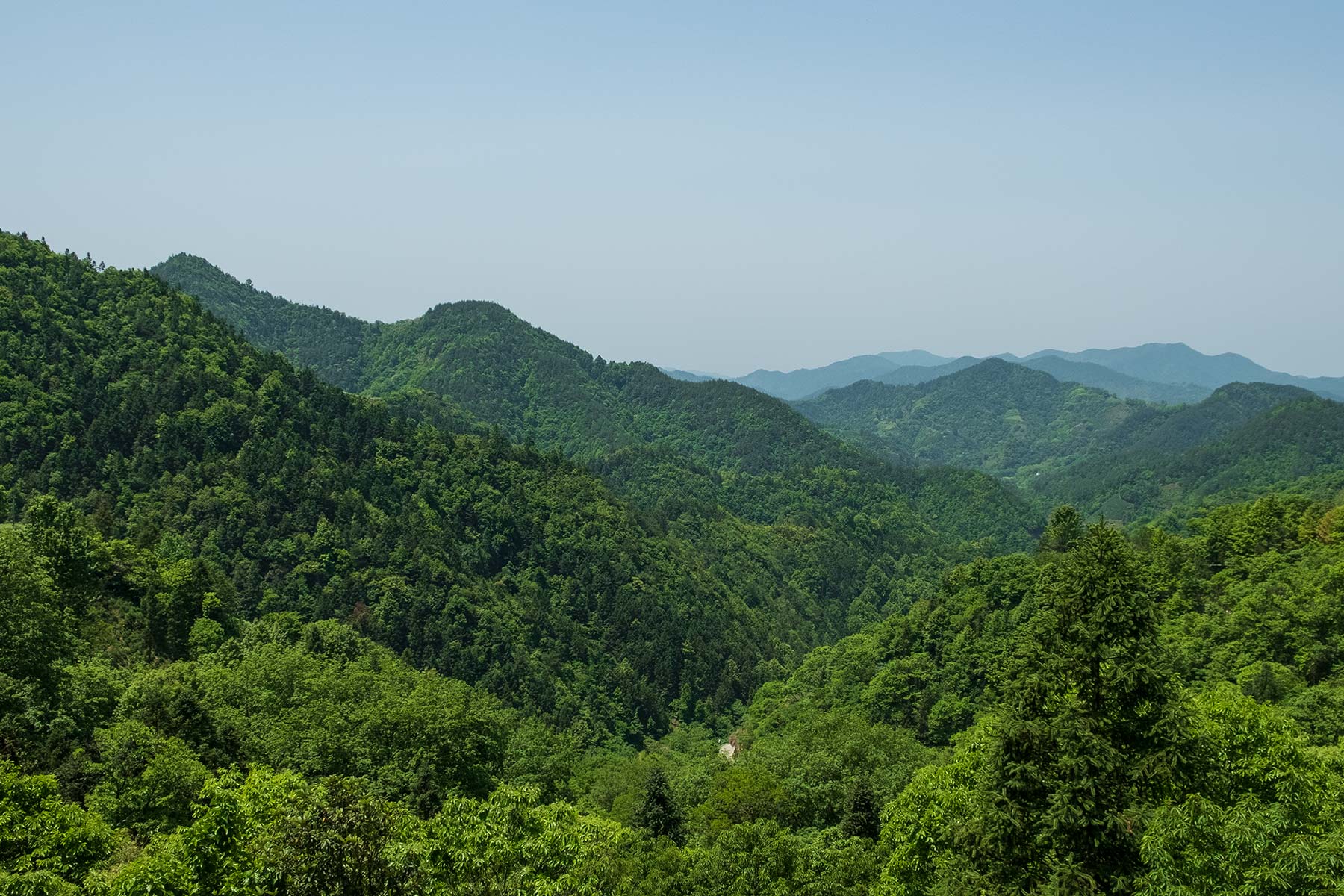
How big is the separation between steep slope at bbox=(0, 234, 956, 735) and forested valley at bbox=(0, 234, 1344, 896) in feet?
1.64

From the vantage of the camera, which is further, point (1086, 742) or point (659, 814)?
point (659, 814)

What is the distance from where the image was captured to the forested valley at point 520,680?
21656 mm

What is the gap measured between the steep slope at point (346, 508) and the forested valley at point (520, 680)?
500 millimetres

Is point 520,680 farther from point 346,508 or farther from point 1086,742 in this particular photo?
point 1086,742

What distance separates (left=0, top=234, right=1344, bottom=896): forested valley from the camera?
21.7m

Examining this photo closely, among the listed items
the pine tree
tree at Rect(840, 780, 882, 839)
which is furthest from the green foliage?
tree at Rect(840, 780, 882, 839)

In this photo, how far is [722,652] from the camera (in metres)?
126

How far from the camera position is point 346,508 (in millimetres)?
107750

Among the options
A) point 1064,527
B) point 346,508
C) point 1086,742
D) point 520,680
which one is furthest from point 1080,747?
point 346,508

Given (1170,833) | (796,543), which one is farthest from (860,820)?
(796,543)

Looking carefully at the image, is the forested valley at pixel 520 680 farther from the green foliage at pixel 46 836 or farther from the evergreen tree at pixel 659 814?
the evergreen tree at pixel 659 814

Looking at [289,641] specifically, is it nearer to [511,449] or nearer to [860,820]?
[860,820]

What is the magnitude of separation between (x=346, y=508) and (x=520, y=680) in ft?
99.0

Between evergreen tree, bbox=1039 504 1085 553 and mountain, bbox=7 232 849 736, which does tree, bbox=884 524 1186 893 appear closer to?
evergreen tree, bbox=1039 504 1085 553
